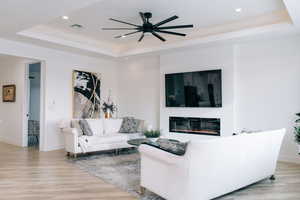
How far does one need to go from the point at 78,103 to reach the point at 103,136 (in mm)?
1706

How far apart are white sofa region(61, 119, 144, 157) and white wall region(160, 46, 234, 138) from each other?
1319 mm

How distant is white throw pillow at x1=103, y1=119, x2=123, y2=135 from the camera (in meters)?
6.37

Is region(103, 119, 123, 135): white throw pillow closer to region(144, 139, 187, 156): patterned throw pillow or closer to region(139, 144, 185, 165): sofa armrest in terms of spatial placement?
region(139, 144, 185, 165): sofa armrest

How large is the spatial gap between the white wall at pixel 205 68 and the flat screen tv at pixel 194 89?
12 cm

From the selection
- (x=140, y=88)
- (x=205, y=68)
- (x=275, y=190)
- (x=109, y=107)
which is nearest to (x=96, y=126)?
(x=109, y=107)

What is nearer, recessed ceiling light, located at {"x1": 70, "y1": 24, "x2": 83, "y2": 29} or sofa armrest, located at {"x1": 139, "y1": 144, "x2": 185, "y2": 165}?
sofa armrest, located at {"x1": 139, "y1": 144, "x2": 185, "y2": 165}

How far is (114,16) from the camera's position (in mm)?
4809

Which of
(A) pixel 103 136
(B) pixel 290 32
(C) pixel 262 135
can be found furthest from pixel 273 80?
(A) pixel 103 136

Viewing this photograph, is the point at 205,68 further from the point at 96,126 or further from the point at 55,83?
the point at 55,83

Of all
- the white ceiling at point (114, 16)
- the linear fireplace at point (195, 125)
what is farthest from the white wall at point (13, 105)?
the linear fireplace at point (195, 125)

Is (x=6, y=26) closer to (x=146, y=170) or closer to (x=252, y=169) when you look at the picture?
(x=146, y=170)

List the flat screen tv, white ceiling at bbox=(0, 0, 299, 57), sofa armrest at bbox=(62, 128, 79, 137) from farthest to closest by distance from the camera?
1. the flat screen tv
2. sofa armrest at bbox=(62, 128, 79, 137)
3. white ceiling at bbox=(0, 0, 299, 57)

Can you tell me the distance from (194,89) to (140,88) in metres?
2.02

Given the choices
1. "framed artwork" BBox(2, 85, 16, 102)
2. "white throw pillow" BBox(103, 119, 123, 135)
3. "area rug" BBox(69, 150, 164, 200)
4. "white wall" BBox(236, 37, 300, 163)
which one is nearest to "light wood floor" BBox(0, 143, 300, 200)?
"area rug" BBox(69, 150, 164, 200)
